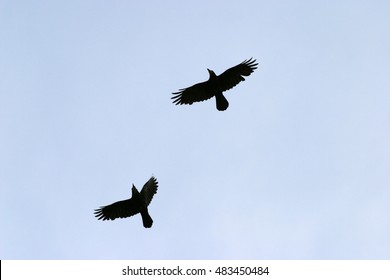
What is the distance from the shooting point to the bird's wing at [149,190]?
62.6 feet

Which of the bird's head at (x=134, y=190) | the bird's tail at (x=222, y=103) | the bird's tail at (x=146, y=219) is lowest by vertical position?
the bird's tail at (x=146, y=219)

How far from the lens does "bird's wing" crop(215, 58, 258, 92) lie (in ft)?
63.8

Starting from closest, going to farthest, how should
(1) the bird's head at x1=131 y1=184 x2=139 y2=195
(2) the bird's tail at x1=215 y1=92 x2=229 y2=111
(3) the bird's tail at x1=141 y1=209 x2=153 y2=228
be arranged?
1. (1) the bird's head at x1=131 y1=184 x2=139 y2=195
2. (3) the bird's tail at x1=141 y1=209 x2=153 y2=228
3. (2) the bird's tail at x1=215 y1=92 x2=229 y2=111

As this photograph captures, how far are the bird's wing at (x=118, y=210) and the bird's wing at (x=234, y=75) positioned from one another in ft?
13.2

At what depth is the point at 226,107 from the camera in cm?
1950

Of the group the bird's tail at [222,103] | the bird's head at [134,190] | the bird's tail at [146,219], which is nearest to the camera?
the bird's head at [134,190]

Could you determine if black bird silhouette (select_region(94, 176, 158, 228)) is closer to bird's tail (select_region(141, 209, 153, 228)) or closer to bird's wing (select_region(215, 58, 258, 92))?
bird's tail (select_region(141, 209, 153, 228))

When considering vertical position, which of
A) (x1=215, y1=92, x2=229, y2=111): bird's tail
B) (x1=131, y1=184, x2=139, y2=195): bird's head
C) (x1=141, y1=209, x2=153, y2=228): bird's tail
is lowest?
(x1=141, y1=209, x2=153, y2=228): bird's tail

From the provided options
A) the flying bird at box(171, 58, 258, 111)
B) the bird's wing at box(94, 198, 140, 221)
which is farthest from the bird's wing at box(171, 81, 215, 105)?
the bird's wing at box(94, 198, 140, 221)

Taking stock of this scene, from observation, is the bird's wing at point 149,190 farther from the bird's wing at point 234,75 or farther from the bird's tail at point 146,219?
the bird's wing at point 234,75

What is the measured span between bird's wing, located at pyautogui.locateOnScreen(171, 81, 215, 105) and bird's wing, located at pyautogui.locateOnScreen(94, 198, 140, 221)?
10.3 ft

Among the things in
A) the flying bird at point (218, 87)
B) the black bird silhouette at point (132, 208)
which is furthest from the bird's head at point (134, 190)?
the flying bird at point (218, 87)
